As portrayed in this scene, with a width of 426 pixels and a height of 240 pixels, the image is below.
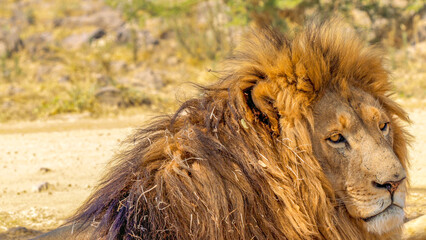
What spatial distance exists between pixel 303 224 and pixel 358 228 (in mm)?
327

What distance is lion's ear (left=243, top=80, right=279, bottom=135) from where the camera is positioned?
9.24 ft

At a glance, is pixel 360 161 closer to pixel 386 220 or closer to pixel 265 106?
pixel 386 220

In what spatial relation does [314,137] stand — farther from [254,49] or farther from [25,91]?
[25,91]

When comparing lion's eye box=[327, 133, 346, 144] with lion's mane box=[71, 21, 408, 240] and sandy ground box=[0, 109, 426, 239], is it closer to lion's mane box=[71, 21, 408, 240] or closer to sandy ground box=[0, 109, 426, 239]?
lion's mane box=[71, 21, 408, 240]

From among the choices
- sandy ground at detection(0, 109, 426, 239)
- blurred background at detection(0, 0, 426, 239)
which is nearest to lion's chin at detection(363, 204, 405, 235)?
blurred background at detection(0, 0, 426, 239)

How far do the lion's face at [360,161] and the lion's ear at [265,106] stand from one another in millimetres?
207

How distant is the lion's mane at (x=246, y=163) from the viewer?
8.62 feet

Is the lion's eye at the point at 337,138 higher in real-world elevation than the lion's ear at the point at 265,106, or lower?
lower

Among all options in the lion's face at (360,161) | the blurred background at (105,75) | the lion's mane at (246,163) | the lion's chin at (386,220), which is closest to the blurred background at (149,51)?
the blurred background at (105,75)

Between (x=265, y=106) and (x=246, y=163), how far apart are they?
0.30 m

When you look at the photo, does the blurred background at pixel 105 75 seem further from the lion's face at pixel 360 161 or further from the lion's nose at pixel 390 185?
the lion's nose at pixel 390 185

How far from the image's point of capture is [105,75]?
1212cm

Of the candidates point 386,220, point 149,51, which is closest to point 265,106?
point 386,220

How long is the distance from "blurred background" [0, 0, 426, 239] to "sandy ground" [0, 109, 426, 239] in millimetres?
15
